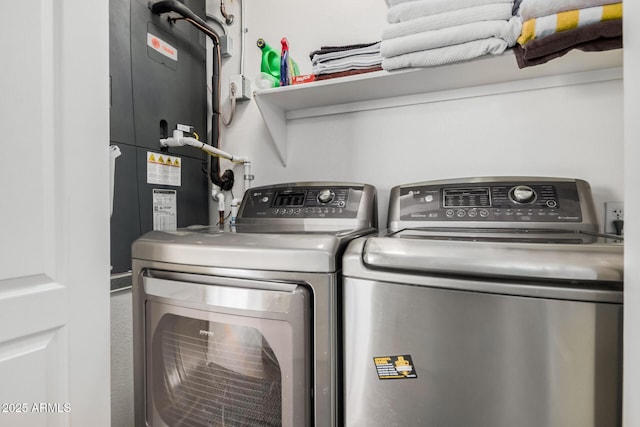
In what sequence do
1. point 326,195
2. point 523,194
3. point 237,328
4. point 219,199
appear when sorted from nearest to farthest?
point 237,328, point 523,194, point 326,195, point 219,199

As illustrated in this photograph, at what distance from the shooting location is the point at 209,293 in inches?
33.8

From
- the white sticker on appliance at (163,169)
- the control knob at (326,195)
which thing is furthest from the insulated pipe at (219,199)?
the control knob at (326,195)

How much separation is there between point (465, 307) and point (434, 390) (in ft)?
0.62

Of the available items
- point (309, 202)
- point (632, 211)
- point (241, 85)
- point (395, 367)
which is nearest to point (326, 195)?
point (309, 202)

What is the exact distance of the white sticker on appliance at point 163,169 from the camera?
1.39 metres

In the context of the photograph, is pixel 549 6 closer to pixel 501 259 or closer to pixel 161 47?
pixel 501 259

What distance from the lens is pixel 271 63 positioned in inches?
59.4

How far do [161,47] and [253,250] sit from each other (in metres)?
1.19

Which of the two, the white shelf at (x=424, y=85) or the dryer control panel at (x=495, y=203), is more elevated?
the white shelf at (x=424, y=85)

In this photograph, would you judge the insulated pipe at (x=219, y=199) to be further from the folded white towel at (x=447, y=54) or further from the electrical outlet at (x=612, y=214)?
the electrical outlet at (x=612, y=214)

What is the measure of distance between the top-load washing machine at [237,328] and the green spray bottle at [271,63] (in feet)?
2.97

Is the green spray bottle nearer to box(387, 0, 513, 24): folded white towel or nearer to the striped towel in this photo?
box(387, 0, 513, 24): folded white towel
